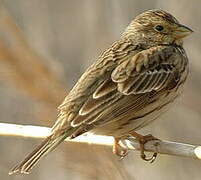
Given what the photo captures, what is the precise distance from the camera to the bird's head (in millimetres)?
4152

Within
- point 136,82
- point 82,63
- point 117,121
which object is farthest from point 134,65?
point 82,63

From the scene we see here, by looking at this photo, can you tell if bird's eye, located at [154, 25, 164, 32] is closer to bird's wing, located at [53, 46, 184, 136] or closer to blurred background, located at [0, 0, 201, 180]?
bird's wing, located at [53, 46, 184, 136]

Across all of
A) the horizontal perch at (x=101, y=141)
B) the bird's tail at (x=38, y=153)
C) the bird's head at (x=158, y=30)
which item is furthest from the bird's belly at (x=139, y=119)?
the bird's head at (x=158, y=30)

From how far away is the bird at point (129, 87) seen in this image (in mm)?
3545

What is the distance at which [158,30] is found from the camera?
4219 millimetres

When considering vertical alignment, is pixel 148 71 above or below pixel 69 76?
above

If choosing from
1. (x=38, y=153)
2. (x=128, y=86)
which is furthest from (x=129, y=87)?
(x=38, y=153)

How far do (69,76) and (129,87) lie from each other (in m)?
1.42

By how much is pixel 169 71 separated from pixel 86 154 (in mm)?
1012

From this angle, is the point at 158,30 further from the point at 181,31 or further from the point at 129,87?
the point at 129,87

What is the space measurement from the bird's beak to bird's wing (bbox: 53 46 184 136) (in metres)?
0.08

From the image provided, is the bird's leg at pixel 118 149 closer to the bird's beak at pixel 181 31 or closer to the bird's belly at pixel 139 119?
the bird's belly at pixel 139 119

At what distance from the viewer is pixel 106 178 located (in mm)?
3182

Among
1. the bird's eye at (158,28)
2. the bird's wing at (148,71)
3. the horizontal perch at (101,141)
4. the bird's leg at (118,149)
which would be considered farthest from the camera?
the bird's eye at (158,28)
